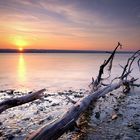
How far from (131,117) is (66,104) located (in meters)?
4.43

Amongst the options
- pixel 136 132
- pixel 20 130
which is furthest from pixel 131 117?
pixel 20 130

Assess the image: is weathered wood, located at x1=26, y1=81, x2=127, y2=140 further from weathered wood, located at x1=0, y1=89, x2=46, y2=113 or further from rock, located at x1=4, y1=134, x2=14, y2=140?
weathered wood, located at x1=0, y1=89, x2=46, y2=113

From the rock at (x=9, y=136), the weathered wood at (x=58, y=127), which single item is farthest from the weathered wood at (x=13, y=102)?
the weathered wood at (x=58, y=127)

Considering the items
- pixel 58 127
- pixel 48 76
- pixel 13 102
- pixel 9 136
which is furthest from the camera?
pixel 48 76

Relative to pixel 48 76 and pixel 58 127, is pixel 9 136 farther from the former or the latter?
pixel 48 76

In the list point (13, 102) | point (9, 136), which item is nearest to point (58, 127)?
point (9, 136)

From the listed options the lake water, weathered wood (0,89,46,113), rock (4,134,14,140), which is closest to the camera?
rock (4,134,14,140)

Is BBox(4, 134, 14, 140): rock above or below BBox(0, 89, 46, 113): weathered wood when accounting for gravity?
below

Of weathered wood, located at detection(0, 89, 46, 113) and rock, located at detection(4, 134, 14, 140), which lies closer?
rock, located at detection(4, 134, 14, 140)

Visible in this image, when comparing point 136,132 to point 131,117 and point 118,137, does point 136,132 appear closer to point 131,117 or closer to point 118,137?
point 118,137

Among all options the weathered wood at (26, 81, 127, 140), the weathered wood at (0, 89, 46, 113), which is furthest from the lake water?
the weathered wood at (26, 81, 127, 140)

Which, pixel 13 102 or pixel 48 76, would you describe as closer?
pixel 13 102

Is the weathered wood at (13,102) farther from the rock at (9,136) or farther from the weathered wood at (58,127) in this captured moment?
the weathered wood at (58,127)

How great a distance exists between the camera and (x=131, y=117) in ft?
39.2
